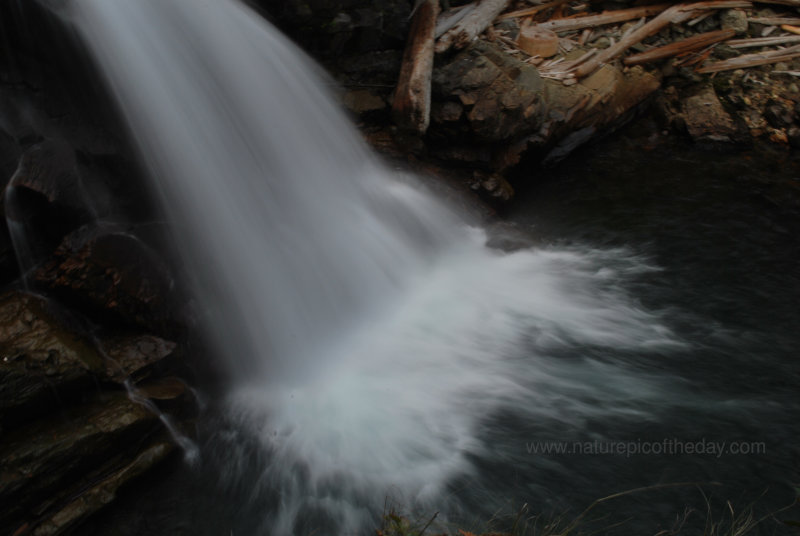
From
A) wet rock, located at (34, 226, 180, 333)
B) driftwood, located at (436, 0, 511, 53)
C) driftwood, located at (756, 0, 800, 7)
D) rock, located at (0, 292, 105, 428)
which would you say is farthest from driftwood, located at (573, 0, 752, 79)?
rock, located at (0, 292, 105, 428)

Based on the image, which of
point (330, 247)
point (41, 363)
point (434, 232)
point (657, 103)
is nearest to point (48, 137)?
point (41, 363)

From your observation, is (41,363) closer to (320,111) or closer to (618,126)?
(320,111)

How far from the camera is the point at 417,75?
6.26m

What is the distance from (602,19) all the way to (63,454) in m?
9.42

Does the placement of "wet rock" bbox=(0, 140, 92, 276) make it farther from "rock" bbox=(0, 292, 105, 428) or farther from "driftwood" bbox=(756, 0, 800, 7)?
"driftwood" bbox=(756, 0, 800, 7)

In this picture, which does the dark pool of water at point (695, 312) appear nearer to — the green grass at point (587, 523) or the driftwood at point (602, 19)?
the green grass at point (587, 523)

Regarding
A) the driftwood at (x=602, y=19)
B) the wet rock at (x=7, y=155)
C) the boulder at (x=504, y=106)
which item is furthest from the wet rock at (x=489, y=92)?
the wet rock at (x=7, y=155)

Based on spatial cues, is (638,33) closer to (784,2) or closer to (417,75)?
(784,2)

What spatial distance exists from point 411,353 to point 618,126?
6040 millimetres

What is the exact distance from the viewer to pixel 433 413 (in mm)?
3980

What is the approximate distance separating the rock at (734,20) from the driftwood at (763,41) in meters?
0.18

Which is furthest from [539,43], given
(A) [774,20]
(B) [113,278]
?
(B) [113,278]

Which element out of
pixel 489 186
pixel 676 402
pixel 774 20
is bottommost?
pixel 676 402

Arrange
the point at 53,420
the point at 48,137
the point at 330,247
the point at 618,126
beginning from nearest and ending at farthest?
the point at 53,420
the point at 48,137
the point at 330,247
the point at 618,126
